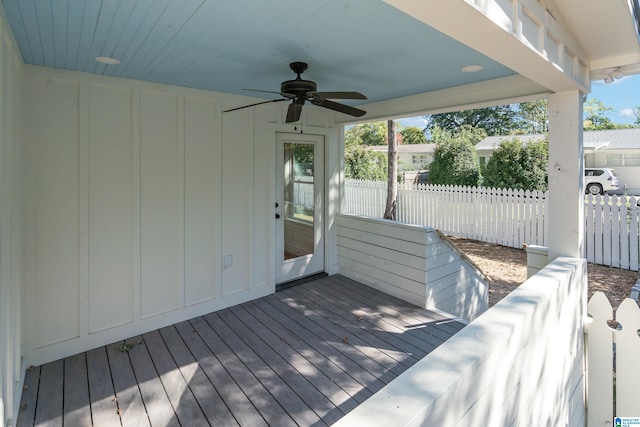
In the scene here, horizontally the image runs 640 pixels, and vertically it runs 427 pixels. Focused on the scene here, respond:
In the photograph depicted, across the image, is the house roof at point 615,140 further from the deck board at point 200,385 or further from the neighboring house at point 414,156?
the deck board at point 200,385

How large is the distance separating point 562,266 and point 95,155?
12.3 ft

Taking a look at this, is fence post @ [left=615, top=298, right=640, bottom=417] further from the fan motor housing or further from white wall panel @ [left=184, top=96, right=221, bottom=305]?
white wall panel @ [left=184, top=96, right=221, bottom=305]

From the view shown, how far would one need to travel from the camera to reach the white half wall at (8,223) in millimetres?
1619

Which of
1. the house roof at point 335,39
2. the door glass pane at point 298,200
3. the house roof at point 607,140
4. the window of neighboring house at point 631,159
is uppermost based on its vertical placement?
the house roof at point 607,140

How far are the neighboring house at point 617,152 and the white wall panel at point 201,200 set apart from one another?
47.2 feet

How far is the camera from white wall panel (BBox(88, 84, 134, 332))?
3006 millimetres

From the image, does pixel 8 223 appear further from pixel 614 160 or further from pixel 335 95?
pixel 614 160

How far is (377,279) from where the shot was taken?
438 centimetres

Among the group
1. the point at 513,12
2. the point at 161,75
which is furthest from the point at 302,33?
the point at 161,75

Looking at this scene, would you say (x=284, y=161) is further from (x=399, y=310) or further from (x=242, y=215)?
(x=399, y=310)

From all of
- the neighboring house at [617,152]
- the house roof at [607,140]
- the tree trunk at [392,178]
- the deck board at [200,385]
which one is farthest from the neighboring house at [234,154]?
the neighboring house at [617,152]

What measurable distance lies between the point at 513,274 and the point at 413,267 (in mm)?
2755

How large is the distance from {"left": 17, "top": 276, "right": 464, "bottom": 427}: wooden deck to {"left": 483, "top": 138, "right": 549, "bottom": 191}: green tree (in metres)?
6.49

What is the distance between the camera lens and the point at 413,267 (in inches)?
154
